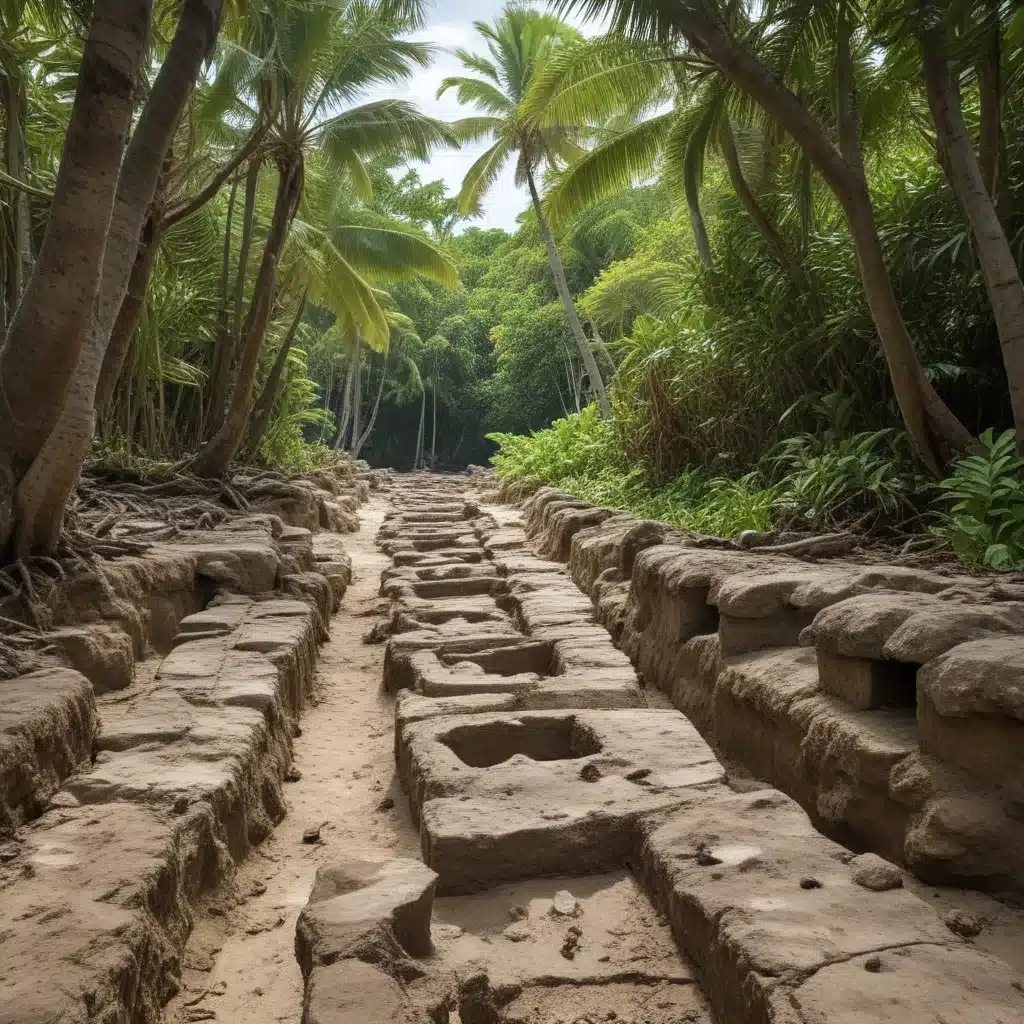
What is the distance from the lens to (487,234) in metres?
41.8

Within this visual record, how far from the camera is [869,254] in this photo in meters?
5.89

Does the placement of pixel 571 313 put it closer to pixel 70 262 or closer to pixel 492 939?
pixel 70 262

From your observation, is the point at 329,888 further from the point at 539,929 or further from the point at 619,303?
the point at 619,303

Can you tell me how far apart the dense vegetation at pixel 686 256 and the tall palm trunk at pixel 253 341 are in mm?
37

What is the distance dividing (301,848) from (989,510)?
3761 mm

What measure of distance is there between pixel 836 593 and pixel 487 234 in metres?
40.1

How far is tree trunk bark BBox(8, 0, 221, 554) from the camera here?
4.61 m

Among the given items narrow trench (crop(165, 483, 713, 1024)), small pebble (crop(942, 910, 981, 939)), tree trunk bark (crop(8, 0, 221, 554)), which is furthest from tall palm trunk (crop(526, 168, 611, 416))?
small pebble (crop(942, 910, 981, 939))

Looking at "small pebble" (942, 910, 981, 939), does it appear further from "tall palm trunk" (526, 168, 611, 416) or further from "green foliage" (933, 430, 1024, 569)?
"tall palm trunk" (526, 168, 611, 416)

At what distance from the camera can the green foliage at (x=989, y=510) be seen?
4637 millimetres

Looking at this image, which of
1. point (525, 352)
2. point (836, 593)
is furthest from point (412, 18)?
point (525, 352)

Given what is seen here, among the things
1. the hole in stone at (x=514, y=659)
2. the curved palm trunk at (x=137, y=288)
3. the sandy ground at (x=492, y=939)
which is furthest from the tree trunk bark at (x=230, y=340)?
the sandy ground at (x=492, y=939)

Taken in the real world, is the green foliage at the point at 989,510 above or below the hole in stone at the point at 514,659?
above

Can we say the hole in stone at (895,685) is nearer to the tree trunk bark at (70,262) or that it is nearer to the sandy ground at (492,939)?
the sandy ground at (492,939)
